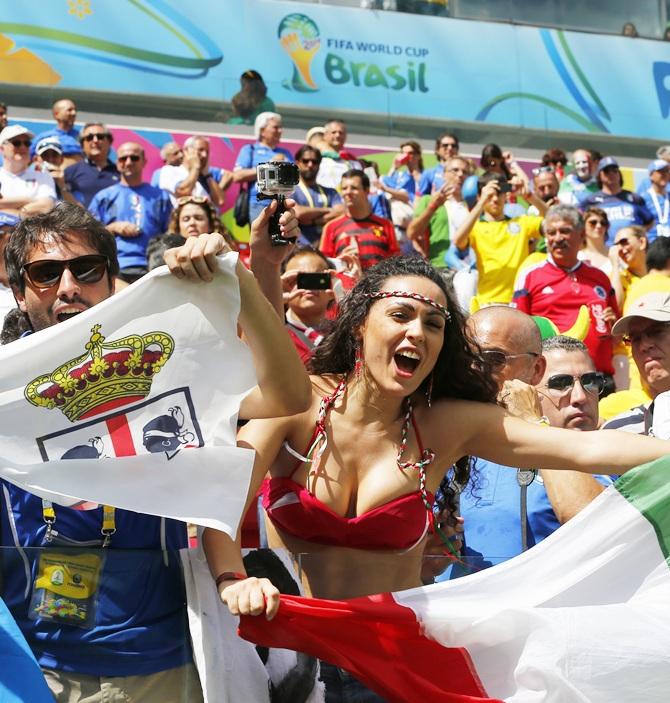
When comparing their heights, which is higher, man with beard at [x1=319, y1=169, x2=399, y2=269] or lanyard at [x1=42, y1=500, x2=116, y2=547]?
lanyard at [x1=42, y1=500, x2=116, y2=547]

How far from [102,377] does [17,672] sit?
78 cm

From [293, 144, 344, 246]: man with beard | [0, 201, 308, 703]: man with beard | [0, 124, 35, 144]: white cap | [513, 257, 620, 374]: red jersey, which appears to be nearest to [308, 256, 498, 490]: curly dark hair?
[0, 201, 308, 703]: man with beard

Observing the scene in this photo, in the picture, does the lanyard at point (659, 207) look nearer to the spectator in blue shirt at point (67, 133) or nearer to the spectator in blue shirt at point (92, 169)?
the spectator in blue shirt at point (92, 169)

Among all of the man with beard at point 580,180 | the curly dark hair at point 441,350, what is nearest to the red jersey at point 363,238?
the man with beard at point 580,180

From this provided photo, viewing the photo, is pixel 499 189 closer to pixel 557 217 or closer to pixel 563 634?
pixel 557 217

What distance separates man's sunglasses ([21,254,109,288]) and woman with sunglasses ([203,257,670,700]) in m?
0.64

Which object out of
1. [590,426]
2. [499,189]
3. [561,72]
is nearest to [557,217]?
[499,189]

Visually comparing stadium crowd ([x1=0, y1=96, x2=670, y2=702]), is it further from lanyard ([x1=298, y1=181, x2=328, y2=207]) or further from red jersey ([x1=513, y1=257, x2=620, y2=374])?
lanyard ([x1=298, y1=181, x2=328, y2=207])

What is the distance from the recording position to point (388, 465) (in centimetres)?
369

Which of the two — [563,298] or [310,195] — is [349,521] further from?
[310,195]

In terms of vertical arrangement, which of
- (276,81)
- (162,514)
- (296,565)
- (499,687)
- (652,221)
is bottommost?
(652,221)

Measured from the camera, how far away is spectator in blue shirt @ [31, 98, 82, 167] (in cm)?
1041

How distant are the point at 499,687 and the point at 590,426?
2.01 meters

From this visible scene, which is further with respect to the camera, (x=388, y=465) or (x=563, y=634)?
(x=388, y=465)
